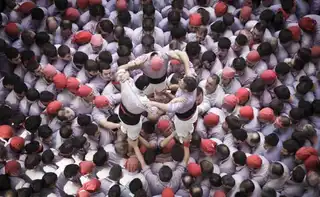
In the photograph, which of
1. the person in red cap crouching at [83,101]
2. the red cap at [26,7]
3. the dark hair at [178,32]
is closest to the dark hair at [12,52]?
the red cap at [26,7]

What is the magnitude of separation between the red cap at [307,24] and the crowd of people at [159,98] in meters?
0.01

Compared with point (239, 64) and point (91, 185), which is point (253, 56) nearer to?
point (239, 64)

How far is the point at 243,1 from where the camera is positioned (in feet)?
19.5

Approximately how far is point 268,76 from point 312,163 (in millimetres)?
1036

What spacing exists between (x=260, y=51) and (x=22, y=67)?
2553 millimetres

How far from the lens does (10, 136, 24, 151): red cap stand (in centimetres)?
477

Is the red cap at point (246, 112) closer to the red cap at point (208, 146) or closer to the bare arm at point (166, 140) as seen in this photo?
the red cap at point (208, 146)

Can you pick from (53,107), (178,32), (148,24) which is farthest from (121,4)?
(53,107)

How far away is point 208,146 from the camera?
4.84 m

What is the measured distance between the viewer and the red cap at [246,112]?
5031 mm

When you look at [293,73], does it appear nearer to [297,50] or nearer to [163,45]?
[297,50]

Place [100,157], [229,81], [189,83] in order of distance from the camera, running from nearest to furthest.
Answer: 1. [189,83]
2. [100,157]
3. [229,81]

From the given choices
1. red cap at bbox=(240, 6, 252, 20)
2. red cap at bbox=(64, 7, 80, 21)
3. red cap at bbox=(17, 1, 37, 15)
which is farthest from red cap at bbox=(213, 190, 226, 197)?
red cap at bbox=(17, 1, 37, 15)

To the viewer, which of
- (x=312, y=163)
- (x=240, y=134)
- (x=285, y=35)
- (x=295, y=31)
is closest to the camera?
(x=312, y=163)
